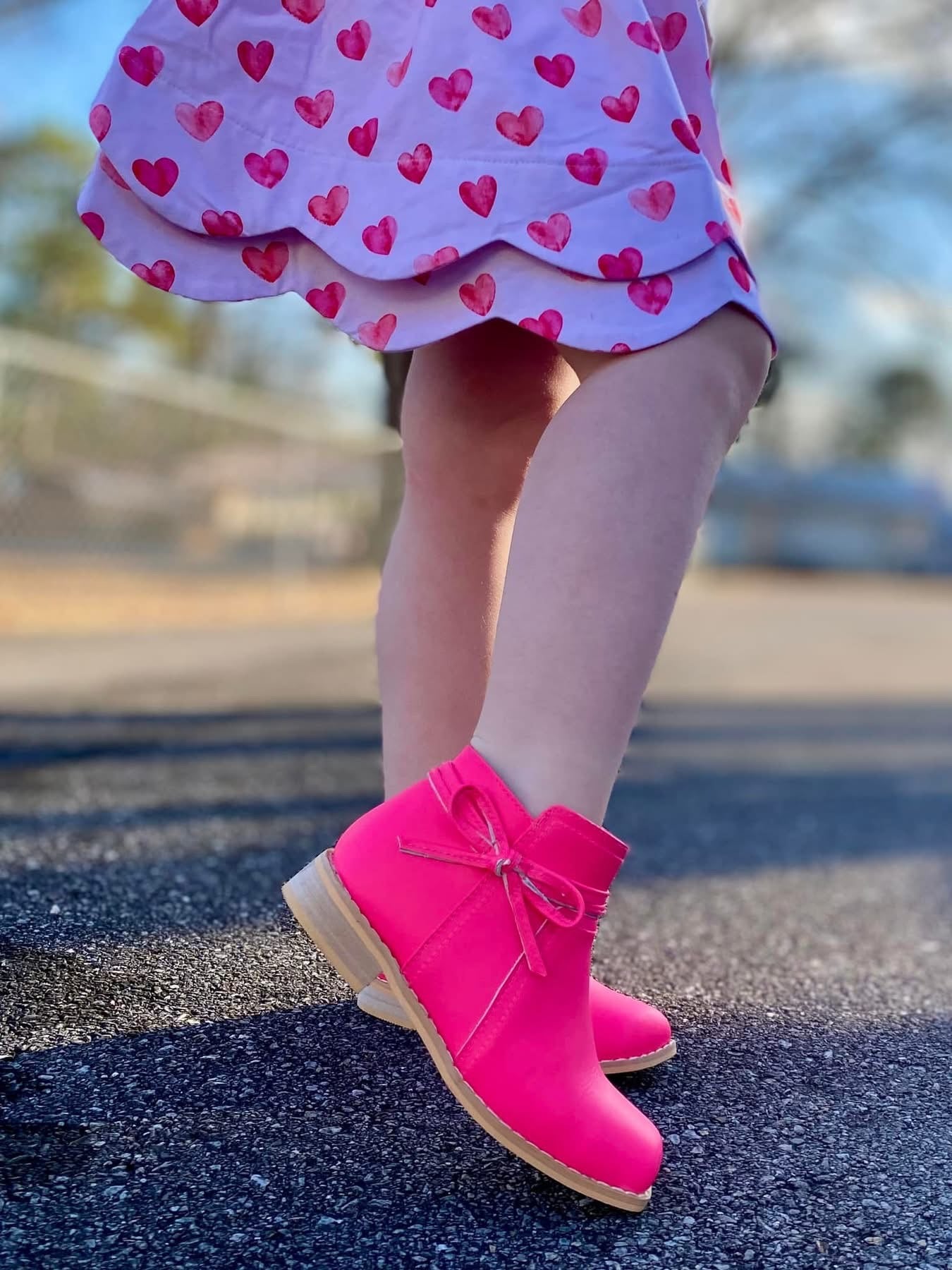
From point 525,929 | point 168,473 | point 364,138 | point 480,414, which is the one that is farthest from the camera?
point 168,473

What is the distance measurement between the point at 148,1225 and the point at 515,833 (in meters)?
0.33

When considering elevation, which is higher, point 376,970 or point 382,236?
point 382,236

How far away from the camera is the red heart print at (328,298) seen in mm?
913

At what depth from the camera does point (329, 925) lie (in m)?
0.85

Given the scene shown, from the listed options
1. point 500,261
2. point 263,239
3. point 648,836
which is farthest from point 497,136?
point 648,836

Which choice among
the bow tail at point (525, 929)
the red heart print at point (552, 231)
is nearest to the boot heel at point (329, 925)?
the bow tail at point (525, 929)

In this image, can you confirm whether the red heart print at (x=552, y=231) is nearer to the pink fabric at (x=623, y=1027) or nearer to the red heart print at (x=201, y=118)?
the red heart print at (x=201, y=118)

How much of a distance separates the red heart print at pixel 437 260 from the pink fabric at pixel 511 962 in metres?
0.35

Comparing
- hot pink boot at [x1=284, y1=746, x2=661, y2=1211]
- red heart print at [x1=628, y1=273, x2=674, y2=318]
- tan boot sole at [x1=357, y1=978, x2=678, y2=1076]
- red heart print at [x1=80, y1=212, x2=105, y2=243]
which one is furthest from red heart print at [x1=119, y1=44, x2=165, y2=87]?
tan boot sole at [x1=357, y1=978, x2=678, y2=1076]

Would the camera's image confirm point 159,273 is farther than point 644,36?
Yes

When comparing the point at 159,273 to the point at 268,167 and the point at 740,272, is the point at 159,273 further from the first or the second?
the point at 740,272

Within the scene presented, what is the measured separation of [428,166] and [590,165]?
12cm

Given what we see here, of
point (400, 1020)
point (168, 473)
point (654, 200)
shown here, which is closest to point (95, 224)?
point (654, 200)

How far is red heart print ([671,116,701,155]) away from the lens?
0.82m
